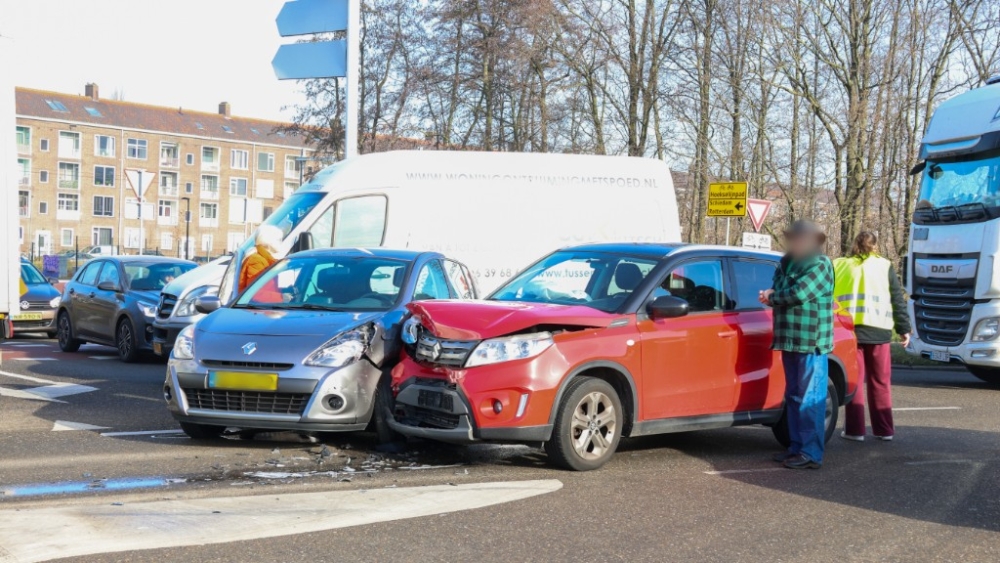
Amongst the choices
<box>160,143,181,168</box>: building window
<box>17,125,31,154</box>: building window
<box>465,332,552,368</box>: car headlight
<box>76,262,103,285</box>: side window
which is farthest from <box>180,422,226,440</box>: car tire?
<box>160,143,181,168</box>: building window

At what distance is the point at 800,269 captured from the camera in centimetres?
812

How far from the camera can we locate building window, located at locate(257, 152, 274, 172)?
96812 mm

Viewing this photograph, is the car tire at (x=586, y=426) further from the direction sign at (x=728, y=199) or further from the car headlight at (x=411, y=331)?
the direction sign at (x=728, y=199)

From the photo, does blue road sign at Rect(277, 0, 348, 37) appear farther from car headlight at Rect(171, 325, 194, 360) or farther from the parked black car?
car headlight at Rect(171, 325, 194, 360)

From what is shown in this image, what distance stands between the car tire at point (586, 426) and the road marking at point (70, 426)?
13.1 ft

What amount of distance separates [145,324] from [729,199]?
11493 millimetres

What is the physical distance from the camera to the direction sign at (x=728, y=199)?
2175 cm

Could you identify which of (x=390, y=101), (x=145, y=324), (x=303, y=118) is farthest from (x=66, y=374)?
(x=303, y=118)

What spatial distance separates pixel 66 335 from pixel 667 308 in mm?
12820

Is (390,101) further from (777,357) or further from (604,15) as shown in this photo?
(777,357)

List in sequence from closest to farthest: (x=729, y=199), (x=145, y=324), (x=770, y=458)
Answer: (x=770, y=458)
(x=145, y=324)
(x=729, y=199)

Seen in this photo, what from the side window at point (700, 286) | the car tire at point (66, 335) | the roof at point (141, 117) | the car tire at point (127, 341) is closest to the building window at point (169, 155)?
the roof at point (141, 117)

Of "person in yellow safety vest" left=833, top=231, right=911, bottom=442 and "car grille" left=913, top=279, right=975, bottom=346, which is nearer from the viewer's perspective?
"person in yellow safety vest" left=833, top=231, right=911, bottom=442

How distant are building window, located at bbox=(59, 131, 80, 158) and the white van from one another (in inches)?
3006
